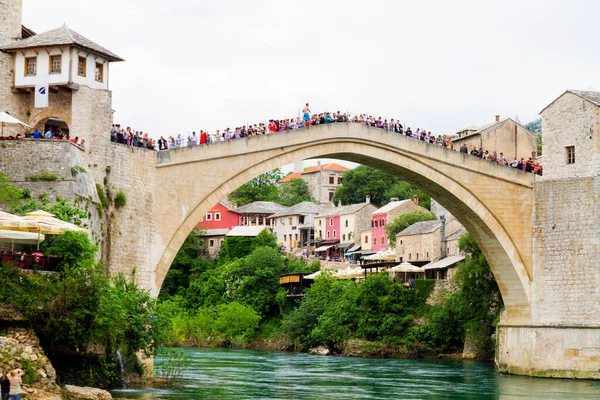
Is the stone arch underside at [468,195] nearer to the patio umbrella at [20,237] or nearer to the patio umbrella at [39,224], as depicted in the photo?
the patio umbrella at [39,224]

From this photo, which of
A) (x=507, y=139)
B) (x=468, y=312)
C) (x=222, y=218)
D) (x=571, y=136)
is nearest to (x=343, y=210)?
(x=222, y=218)

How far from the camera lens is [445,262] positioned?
58.6 m

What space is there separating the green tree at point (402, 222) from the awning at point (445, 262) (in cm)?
1277

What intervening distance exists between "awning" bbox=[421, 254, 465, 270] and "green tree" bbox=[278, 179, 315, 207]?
49.8 meters

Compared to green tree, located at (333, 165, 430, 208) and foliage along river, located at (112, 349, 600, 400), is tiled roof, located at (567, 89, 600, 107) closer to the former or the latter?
foliage along river, located at (112, 349, 600, 400)

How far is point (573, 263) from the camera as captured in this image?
37.0 meters

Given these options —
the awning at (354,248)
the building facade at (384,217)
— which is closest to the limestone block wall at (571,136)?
the building facade at (384,217)

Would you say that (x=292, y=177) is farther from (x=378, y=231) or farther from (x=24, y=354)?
(x=24, y=354)

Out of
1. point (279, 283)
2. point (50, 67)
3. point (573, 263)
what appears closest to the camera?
point (50, 67)

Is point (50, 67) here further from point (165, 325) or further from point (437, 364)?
point (437, 364)

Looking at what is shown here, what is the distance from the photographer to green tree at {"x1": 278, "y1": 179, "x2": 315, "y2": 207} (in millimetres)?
109688

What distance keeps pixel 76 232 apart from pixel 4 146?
3.67 m

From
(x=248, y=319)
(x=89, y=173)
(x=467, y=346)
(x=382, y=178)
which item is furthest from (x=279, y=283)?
(x=89, y=173)

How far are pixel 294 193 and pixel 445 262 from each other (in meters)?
52.7
